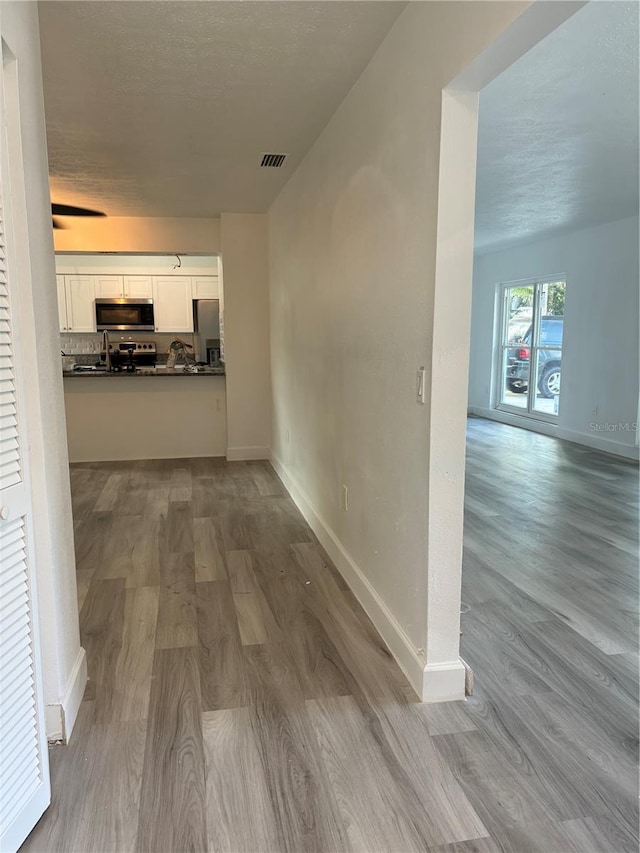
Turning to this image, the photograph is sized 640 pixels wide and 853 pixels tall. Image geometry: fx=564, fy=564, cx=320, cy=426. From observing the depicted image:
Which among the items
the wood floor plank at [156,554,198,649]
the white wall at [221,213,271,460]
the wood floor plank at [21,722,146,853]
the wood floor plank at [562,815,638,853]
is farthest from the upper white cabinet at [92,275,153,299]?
the wood floor plank at [562,815,638,853]

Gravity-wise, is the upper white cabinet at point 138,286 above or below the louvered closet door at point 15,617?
above

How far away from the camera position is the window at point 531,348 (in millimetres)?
7430

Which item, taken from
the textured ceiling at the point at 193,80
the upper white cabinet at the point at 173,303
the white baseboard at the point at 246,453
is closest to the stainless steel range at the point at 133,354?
the upper white cabinet at the point at 173,303

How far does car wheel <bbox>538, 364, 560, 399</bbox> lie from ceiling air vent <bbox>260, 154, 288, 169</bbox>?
508 cm

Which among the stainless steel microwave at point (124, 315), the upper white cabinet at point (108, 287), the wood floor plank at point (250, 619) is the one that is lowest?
the wood floor plank at point (250, 619)

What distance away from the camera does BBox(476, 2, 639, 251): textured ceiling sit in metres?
2.29

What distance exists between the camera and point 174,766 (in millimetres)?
1687

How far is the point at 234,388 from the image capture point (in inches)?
225

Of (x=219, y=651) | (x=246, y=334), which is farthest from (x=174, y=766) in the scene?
(x=246, y=334)

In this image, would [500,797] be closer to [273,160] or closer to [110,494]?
[273,160]

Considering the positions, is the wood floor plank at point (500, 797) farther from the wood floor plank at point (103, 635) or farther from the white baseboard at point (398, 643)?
the wood floor plank at point (103, 635)

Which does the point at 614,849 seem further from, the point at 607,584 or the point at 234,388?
the point at 234,388

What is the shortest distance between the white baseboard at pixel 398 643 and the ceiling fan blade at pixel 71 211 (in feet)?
11.9

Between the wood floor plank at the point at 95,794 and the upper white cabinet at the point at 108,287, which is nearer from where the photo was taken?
the wood floor plank at the point at 95,794
